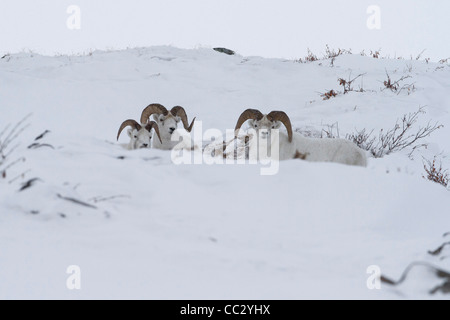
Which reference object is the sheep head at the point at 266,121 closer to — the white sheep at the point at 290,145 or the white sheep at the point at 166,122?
the white sheep at the point at 290,145

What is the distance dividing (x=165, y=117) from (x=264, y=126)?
217 centimetres

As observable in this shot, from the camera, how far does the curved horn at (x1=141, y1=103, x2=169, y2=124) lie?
10.6 metres

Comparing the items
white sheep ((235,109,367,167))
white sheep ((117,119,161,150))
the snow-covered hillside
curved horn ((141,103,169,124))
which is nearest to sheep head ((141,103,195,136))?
curved horn ((141,103,169,124))

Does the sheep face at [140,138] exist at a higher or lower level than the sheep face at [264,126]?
lower

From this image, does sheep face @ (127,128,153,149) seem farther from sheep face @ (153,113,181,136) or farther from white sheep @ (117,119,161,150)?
sheep face @ (153,113,181,136)

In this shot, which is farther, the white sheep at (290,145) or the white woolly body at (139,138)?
the white woolly body at (139,138)

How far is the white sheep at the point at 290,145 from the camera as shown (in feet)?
29.8

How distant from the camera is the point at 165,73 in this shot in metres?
16.9

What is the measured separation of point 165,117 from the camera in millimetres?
10445

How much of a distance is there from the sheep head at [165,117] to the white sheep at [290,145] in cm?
139

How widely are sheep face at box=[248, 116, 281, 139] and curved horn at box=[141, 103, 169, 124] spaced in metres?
1.99

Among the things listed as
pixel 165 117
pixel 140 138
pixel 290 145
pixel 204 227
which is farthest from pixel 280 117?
pixel 204 227

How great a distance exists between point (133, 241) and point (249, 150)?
19.9 feet

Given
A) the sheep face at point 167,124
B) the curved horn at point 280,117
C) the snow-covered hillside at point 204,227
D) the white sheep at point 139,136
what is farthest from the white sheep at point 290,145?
the snow-covered hillside at point 204,227
